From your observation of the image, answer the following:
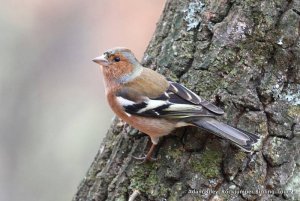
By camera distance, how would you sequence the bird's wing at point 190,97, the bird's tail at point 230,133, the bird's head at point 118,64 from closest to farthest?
1. the bird's tail at point 230,133
2. the bird's wing at point 190,97
3. the bird's head at point 118,64

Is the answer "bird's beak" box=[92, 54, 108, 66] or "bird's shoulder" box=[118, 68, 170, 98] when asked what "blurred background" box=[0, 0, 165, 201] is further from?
"bird's shoulder" box=[118, 68, 170, 98]

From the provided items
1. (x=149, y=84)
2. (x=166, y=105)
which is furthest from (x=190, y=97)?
(x=149, y=84)

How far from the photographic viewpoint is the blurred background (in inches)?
289

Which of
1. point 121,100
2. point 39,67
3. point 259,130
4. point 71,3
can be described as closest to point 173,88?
point 121,100

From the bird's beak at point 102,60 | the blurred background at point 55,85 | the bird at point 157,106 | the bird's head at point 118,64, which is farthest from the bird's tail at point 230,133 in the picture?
the blurred background at point 55,85

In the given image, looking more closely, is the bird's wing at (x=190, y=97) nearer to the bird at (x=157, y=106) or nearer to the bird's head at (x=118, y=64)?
the bird at (x=157, y=106)

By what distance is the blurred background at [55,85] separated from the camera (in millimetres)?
7348

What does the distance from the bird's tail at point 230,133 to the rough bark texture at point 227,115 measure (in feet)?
0.24

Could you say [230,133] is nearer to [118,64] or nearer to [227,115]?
[227,115]

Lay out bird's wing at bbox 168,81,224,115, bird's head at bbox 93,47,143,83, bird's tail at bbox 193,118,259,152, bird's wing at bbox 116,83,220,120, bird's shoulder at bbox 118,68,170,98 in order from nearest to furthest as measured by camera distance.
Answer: bird's tail at bbox 193,118,259,152 < bird's wing at bbox 168,81,224,115 < bird's wing at bbox 116,83,220,120 < bird's shoulder at bbox 118,68,170,98 < bird's head at bbox 93,47,143,83

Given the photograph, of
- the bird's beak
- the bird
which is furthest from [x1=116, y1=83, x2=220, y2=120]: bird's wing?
the bird's beak

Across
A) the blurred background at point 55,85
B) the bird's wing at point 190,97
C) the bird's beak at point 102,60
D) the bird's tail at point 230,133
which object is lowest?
the blurred background at point 55,85

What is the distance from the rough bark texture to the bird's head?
0.27 m

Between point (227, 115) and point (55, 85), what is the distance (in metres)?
5.16
